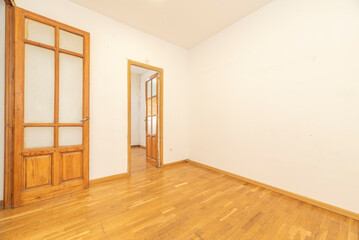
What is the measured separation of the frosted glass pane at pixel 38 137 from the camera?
6.62ft

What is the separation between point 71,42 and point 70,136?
1495mm

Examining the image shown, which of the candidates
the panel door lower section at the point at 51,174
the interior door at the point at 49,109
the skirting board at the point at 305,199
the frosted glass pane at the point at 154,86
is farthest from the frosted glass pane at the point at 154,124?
the skirting board at the point at 305,199

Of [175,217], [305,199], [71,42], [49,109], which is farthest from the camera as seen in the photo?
[71,42]

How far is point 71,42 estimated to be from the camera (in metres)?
2.34

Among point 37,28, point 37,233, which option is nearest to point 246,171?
point 37,233

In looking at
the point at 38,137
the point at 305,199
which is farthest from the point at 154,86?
the point at 305,199

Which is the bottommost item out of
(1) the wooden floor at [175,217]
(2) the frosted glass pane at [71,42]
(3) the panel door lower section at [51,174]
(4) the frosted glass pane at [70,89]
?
(1) the wooden floor at [175,217]

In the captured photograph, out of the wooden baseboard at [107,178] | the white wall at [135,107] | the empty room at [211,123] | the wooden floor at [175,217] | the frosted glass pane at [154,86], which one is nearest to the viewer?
the wooden floor at [175,217]

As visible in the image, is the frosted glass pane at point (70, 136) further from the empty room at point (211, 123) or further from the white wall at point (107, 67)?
the white wall at point (107, 67)

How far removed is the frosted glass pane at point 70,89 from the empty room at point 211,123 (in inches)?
0.6

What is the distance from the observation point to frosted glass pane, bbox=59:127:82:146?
227 cm

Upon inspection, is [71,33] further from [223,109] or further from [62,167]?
[223,109]

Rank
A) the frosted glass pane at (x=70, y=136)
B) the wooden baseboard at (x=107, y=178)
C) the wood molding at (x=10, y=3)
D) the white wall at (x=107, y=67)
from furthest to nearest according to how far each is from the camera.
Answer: the wooden baseboard at (x=107, y=178) < the white wall at (x=107, y=67) < the frosted glass pane at (x=70, y=136) < the wood molding at (x=10, y=3)

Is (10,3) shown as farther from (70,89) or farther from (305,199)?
(305,199)
